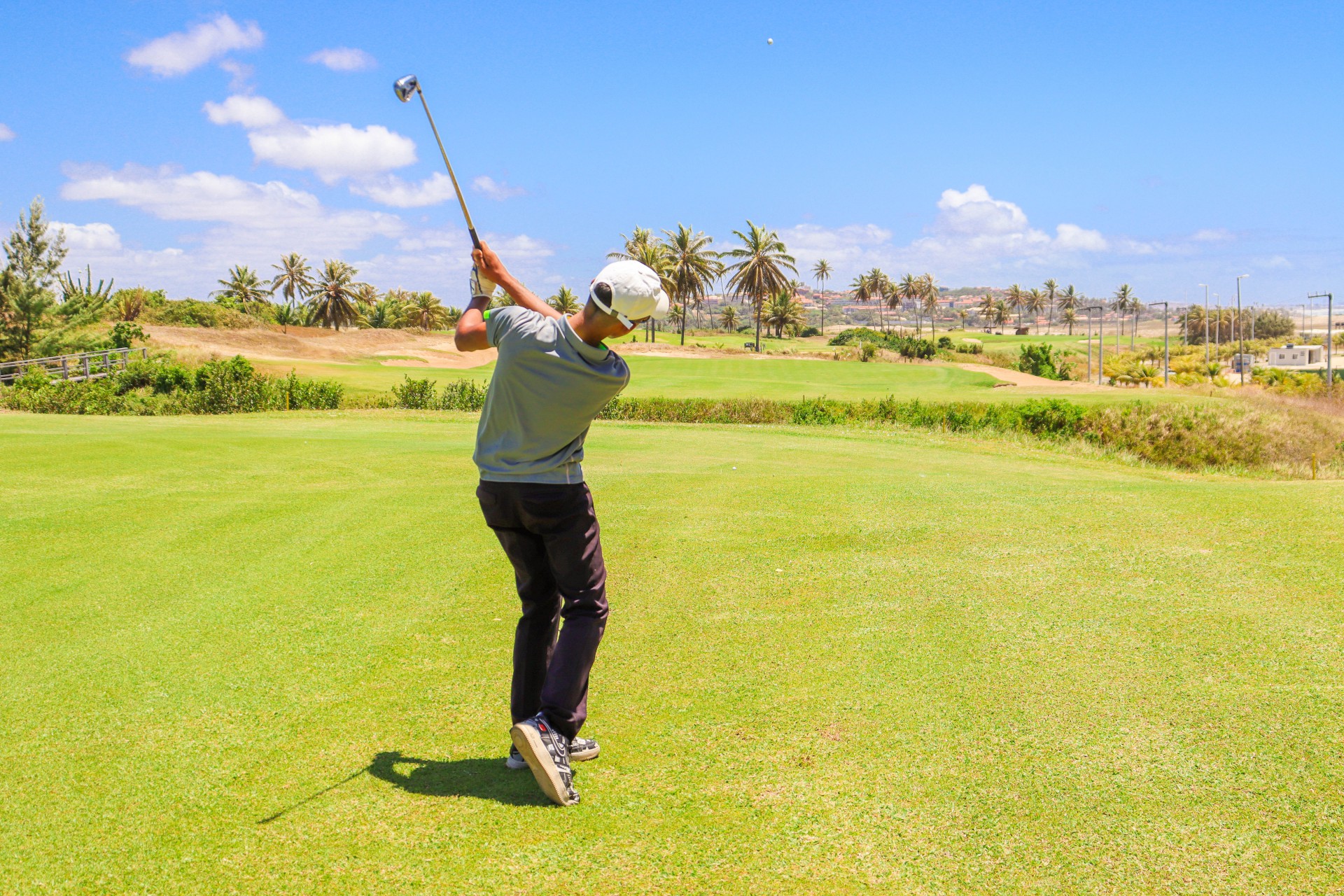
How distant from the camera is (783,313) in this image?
130250 mm

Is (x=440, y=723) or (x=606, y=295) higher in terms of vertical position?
(x=606, y=295)

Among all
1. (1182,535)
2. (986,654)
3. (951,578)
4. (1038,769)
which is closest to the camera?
(1038,769)

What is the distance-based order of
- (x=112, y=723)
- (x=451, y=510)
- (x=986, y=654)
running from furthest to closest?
(x=451, y=510)
(x=986, y=654)
(x=112, y=723)

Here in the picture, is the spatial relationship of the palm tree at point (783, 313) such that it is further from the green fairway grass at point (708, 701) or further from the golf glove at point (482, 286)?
the golf glove at point (482, 286)

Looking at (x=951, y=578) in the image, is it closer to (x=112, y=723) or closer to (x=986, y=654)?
(x=986, y=654)

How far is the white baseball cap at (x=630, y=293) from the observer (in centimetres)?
426

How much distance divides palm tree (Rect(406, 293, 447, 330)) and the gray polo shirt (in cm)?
11536

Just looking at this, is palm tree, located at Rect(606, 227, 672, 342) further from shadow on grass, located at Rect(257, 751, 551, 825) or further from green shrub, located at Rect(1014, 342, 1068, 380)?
shadow on grass, located at Rect(257, 751, 551, 825)

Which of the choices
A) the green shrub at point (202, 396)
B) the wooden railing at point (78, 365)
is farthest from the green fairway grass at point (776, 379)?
the wooden railing at point (78, 365)

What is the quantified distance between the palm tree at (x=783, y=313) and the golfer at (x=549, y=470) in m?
118

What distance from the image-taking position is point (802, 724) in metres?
5.19

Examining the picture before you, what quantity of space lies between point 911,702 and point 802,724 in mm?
658

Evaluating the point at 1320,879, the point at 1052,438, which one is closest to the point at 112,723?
the point at 1320,879

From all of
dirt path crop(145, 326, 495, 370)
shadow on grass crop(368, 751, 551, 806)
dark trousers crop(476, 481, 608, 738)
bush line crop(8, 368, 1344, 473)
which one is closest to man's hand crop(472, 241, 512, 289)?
dark trousers crop(476, 481, 608, 738)
